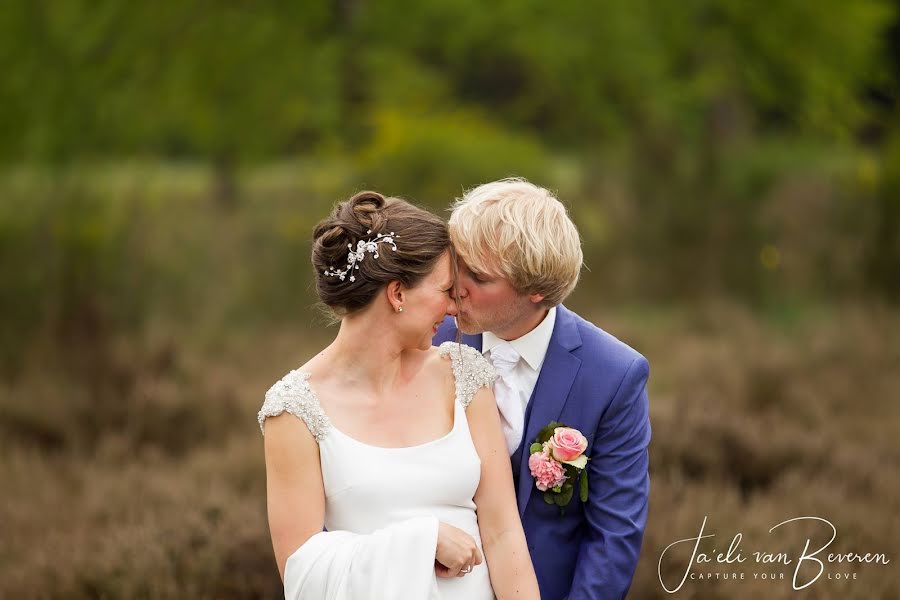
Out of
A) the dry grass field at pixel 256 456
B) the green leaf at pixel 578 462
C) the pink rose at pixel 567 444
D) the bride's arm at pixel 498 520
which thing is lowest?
the dry grass field at pixel 256 456

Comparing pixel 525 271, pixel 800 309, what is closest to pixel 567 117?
pixel 800 309

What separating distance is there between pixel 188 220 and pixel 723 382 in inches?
286

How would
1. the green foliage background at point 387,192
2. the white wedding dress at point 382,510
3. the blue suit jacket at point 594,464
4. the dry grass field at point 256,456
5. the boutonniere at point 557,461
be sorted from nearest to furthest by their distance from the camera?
the white wedding dress at point 382,510, the boutonniere at point 557,461, the blue suit jacket at point 594,464, the dry grass field at point 256,456, the green foliage background at point 387,192

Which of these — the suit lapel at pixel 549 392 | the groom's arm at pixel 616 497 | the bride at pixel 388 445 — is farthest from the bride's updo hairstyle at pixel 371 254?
the groom's arm at pixel 616 497

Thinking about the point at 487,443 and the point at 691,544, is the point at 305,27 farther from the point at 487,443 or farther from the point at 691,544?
the point at 487,443

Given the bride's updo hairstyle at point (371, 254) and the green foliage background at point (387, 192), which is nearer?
the bride's updo hairstyle at point (371, 254)

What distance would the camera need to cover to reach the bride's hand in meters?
3.03

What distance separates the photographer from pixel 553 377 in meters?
3.39

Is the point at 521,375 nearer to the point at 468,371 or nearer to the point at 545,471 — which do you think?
the point at 468,371

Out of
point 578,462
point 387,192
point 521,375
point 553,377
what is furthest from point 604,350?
point 387,192

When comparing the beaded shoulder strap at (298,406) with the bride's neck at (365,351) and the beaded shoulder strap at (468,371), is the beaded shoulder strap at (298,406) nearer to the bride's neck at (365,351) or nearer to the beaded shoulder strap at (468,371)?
the bride's neck at (365,351)

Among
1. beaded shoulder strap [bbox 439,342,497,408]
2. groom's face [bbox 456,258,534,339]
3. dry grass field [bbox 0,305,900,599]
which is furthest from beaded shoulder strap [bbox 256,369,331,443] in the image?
dry grass field [bbox 0,305,900,599]

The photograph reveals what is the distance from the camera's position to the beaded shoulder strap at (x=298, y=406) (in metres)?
3.03

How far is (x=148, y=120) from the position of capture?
12648 mm
